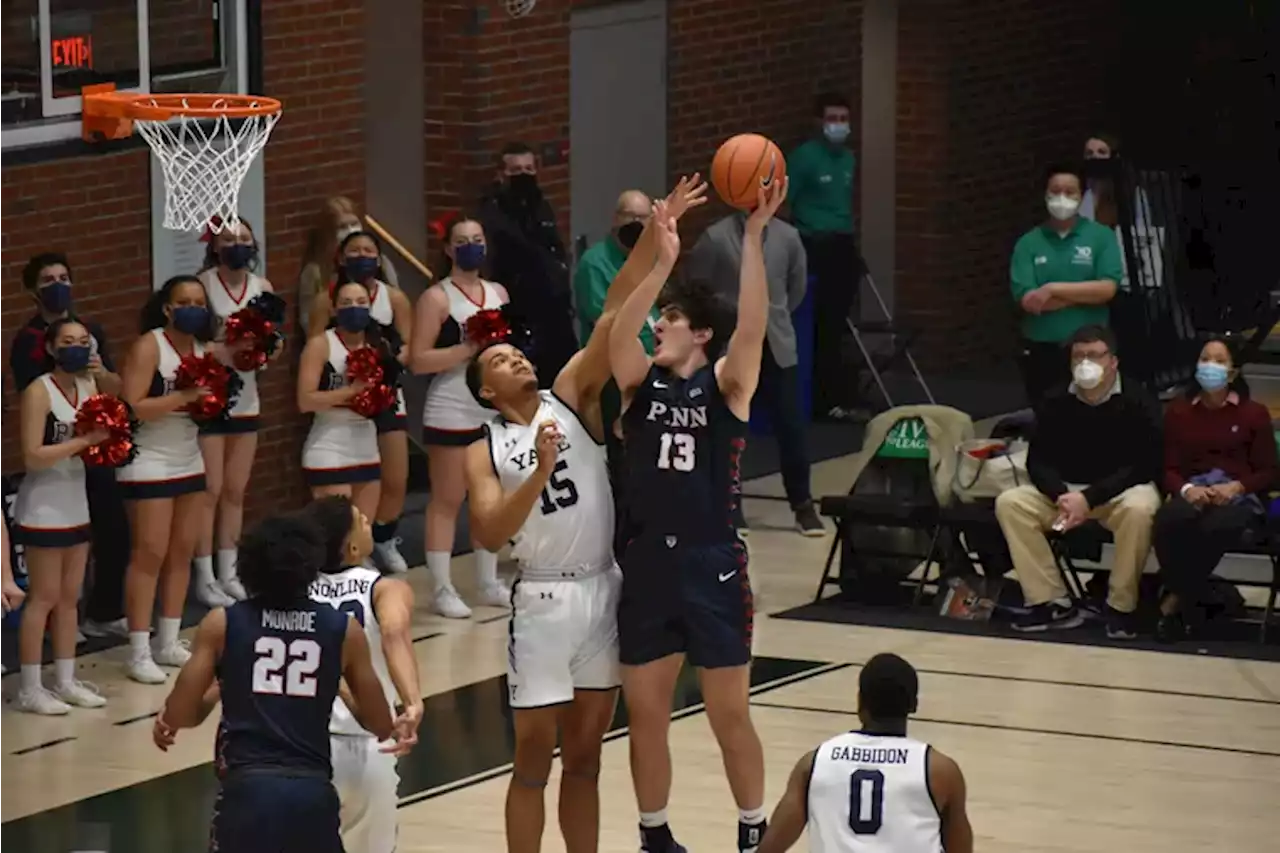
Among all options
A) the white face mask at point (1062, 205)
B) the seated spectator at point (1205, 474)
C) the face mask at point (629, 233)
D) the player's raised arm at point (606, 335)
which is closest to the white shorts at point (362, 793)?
the player's raised arm at point (606, 335)

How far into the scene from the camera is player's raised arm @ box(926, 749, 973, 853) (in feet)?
20.4

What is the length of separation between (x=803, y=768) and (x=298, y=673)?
128 centimetres

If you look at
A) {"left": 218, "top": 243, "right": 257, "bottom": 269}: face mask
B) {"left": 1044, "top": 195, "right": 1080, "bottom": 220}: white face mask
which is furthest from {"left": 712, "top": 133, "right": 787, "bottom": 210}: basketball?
{"left": 1044, "top": 195, "right": 1080, "bottom": 220}: white face mask

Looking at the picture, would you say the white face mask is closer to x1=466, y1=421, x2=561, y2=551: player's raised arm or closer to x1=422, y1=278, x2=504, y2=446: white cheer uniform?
x1=422, y1=278, x2=504, y2=446: white cheer uniform

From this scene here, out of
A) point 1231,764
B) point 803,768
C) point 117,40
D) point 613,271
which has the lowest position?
point 1231,764

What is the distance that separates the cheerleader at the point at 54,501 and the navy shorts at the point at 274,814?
4450mm

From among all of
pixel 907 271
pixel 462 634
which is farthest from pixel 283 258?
pixel 907 271

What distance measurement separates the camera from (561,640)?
7.81 meters

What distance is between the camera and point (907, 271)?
20109 mm

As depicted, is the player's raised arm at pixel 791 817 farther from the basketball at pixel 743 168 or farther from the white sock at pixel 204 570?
the white sock at pixel 204 570

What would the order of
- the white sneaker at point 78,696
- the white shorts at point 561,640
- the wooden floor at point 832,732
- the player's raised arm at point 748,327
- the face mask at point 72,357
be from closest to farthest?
the white shorts at point 561,640, the player's raised arm at point 748,327, the wooden floor at point 832,732, the face mask at point 72,357, the white sneaker at point 78,696

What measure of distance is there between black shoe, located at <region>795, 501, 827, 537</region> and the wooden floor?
2.00m

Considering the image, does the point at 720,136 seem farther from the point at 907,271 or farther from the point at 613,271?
the point at 613,271

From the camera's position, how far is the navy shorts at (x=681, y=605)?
7977 millimetres
